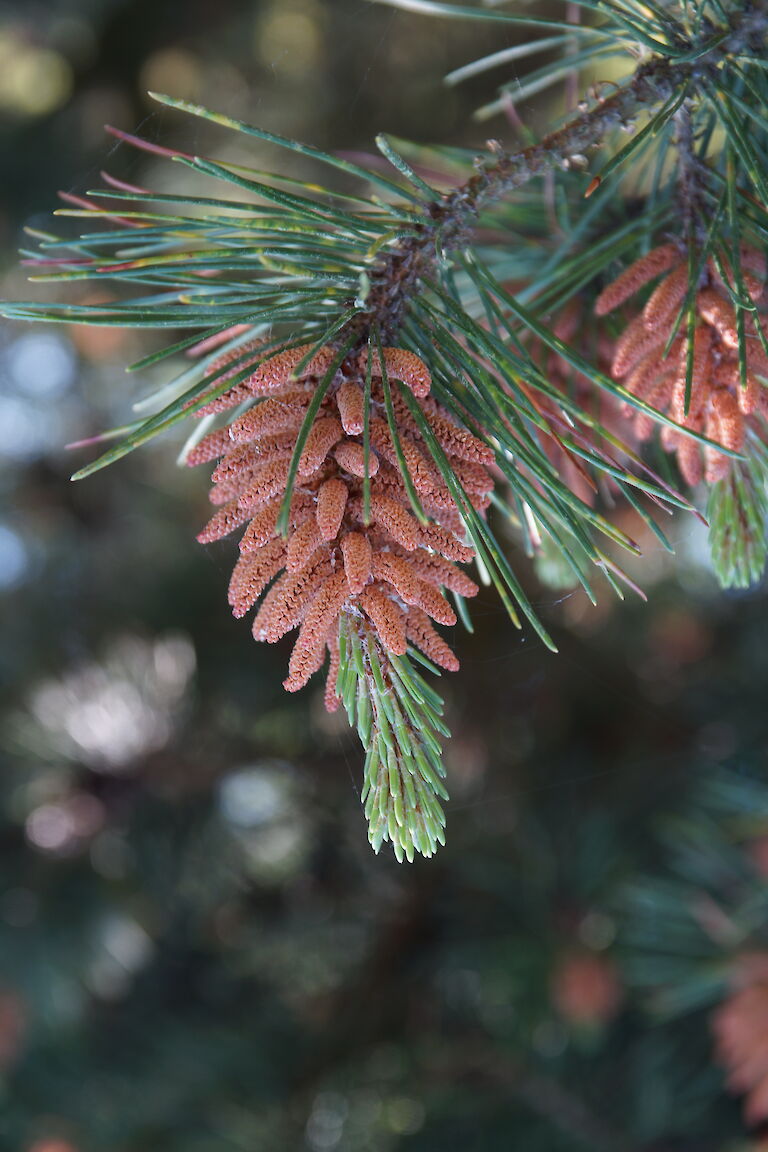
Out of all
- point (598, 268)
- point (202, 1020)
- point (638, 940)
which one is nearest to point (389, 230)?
point (598, 268)

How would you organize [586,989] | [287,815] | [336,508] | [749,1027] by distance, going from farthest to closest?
[287,815], [586,989], [749,1027], [336,508]

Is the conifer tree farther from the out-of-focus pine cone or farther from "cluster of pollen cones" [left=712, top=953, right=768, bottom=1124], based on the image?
the out-of-focus pine cone

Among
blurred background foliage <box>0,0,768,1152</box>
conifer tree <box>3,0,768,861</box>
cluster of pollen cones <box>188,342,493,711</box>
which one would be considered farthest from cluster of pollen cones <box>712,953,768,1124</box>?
cluster of pollen cones <box>188,342,493,711</box>

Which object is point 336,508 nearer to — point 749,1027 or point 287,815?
point 749,1027

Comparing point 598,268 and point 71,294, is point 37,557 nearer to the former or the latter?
point 71,294

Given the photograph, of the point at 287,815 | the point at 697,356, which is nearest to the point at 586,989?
the point at 287,815
